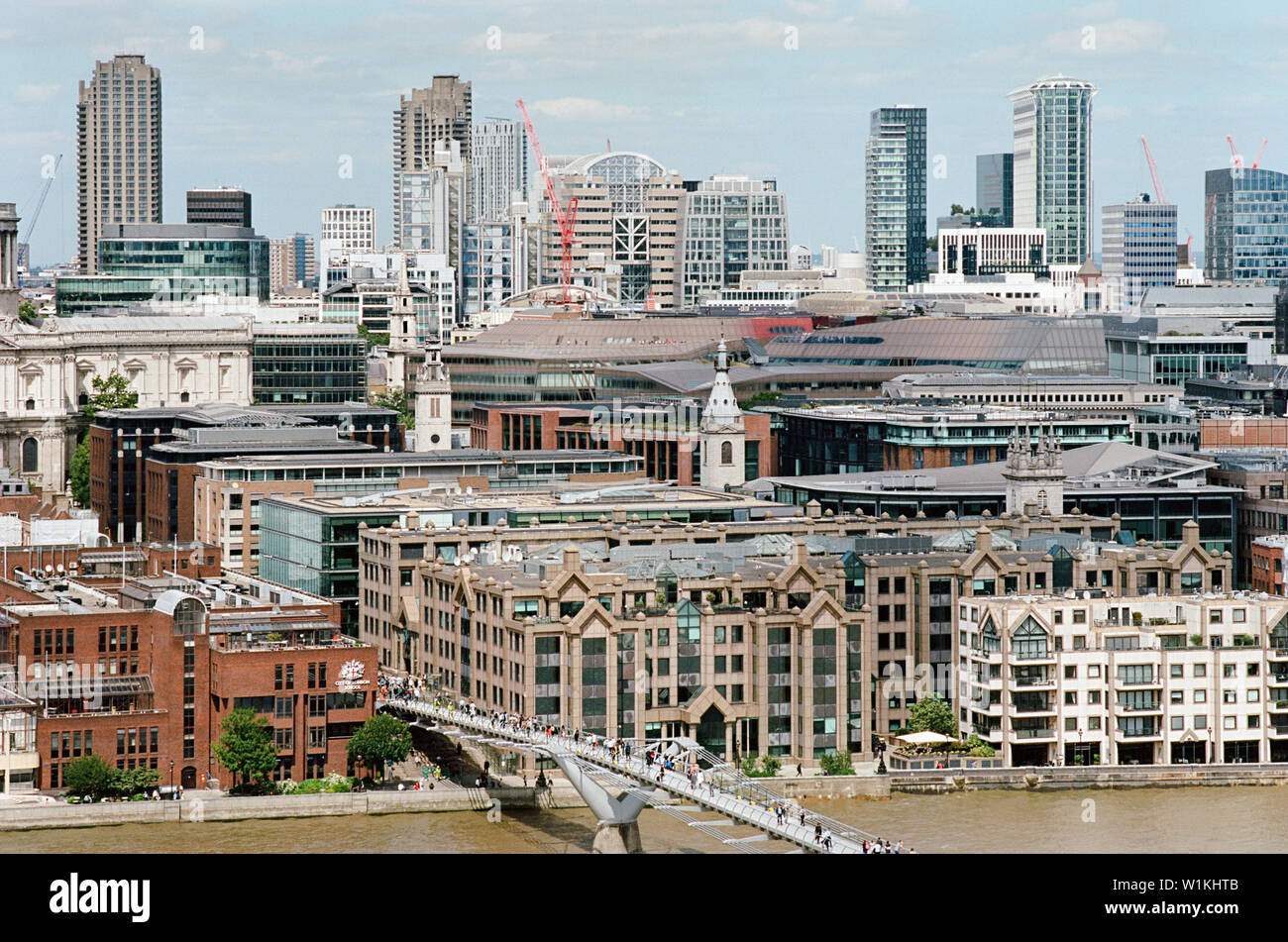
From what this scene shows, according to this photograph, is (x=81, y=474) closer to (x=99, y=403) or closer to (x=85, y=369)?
(x=99, y=403)

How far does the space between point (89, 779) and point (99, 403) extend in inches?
2531

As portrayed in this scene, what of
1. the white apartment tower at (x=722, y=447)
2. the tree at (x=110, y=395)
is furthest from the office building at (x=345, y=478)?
the tree at (x=110, y=395)

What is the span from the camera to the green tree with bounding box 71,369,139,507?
344 ft

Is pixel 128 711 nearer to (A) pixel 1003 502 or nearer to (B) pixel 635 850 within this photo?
(B) pixel 635 850

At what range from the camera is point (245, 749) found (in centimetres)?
5041

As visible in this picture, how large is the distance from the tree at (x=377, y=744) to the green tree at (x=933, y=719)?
426 inches

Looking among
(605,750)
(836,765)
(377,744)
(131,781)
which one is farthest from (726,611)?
(131,781)

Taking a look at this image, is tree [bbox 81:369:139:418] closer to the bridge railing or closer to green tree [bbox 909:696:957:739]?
green tree [bbox 909:696:957:739]

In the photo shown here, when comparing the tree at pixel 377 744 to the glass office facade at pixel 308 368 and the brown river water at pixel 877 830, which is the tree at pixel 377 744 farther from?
the glass office facade at pixel 308 368

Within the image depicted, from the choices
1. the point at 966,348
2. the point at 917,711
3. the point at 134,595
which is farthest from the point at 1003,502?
the point at 966,348

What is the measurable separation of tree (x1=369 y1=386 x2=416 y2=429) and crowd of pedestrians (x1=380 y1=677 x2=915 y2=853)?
2718 inches

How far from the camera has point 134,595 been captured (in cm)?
5544
